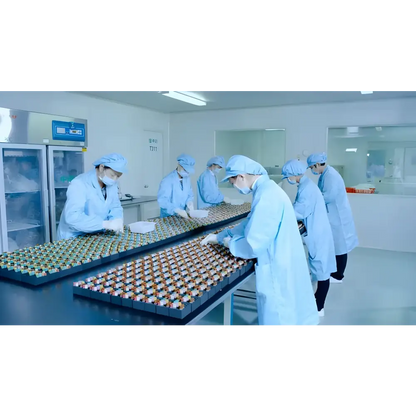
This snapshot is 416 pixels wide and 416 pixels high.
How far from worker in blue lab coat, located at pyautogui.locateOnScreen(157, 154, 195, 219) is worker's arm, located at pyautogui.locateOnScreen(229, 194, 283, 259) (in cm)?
205

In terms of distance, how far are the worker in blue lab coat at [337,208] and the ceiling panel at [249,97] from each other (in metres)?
1.64

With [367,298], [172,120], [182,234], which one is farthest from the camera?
[172,120]

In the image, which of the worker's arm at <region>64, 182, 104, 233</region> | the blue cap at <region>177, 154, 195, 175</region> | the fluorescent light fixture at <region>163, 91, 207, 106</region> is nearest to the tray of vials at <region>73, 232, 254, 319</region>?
the worker's arm at <region>64, 182, 104, 233</region>

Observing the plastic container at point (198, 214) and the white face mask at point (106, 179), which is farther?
the plastic container at point (198, 214)

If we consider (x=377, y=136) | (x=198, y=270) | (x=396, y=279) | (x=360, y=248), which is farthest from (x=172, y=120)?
(x=198, y=270)

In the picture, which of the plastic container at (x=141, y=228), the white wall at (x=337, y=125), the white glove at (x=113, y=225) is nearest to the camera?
the white glove at (x=113, y=225)

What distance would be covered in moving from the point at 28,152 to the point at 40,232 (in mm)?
1099

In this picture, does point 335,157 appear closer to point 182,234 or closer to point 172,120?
point 172,120

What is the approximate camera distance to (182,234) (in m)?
2.95

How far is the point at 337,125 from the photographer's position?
612cm

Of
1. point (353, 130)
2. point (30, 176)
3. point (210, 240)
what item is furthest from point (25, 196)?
point (353, 130)

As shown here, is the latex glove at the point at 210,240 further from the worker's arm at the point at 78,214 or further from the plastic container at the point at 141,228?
the worker's arm at the point at 78,214

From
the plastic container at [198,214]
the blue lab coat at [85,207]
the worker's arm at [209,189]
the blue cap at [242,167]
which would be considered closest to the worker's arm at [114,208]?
the blue lab coat at [85,207]

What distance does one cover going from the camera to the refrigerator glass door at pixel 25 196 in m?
4.36
